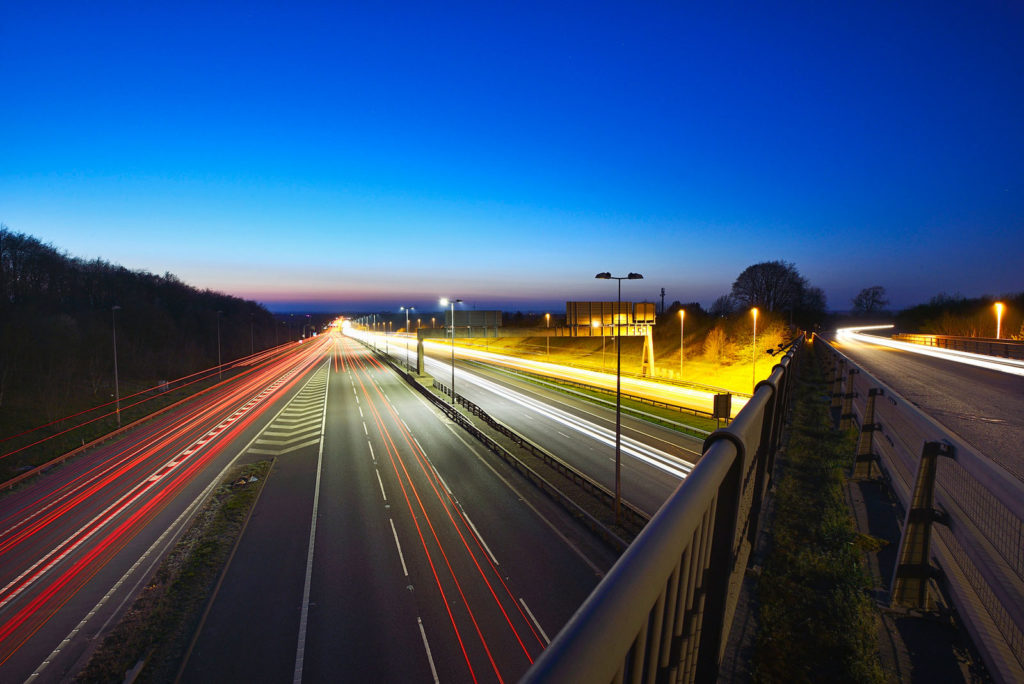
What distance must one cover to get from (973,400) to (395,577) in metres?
16.1

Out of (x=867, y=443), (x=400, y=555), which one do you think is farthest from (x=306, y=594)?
(x=867, y=443)

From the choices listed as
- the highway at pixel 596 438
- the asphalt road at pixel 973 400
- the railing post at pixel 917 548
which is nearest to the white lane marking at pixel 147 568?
the highway at pixel 596 438

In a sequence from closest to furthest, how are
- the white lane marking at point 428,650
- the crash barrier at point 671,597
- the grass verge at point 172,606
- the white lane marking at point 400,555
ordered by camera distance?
the crash barrier at point 671,597 < the white lane marking at point 428,650 < the grass verge at point 172,606 < the white lane marking at point 400,555

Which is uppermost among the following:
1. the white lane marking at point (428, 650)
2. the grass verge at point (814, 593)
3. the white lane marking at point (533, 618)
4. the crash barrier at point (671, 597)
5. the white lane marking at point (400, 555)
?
the crash barrier at point (671, 597)

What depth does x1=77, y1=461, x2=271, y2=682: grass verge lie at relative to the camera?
488 inches

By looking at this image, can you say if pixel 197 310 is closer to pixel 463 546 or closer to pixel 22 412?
pixel 22 412

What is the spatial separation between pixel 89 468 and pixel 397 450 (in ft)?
56.0

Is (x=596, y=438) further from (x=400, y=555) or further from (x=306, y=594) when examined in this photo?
(x=306, y=594)

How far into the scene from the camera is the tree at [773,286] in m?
76.6

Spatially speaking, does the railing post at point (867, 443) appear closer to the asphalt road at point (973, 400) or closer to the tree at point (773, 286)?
the asphalt road at point (973, 400)

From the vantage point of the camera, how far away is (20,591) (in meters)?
15.3

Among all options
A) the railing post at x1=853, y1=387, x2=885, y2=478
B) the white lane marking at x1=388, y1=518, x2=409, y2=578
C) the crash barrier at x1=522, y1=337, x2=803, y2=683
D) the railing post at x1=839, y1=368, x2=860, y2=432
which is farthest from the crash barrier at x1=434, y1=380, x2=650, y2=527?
the crash barrier at x1=522, y1=337, x2=803, y2=683

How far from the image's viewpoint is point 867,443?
23.6 feet

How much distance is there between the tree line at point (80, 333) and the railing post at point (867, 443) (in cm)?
3957
